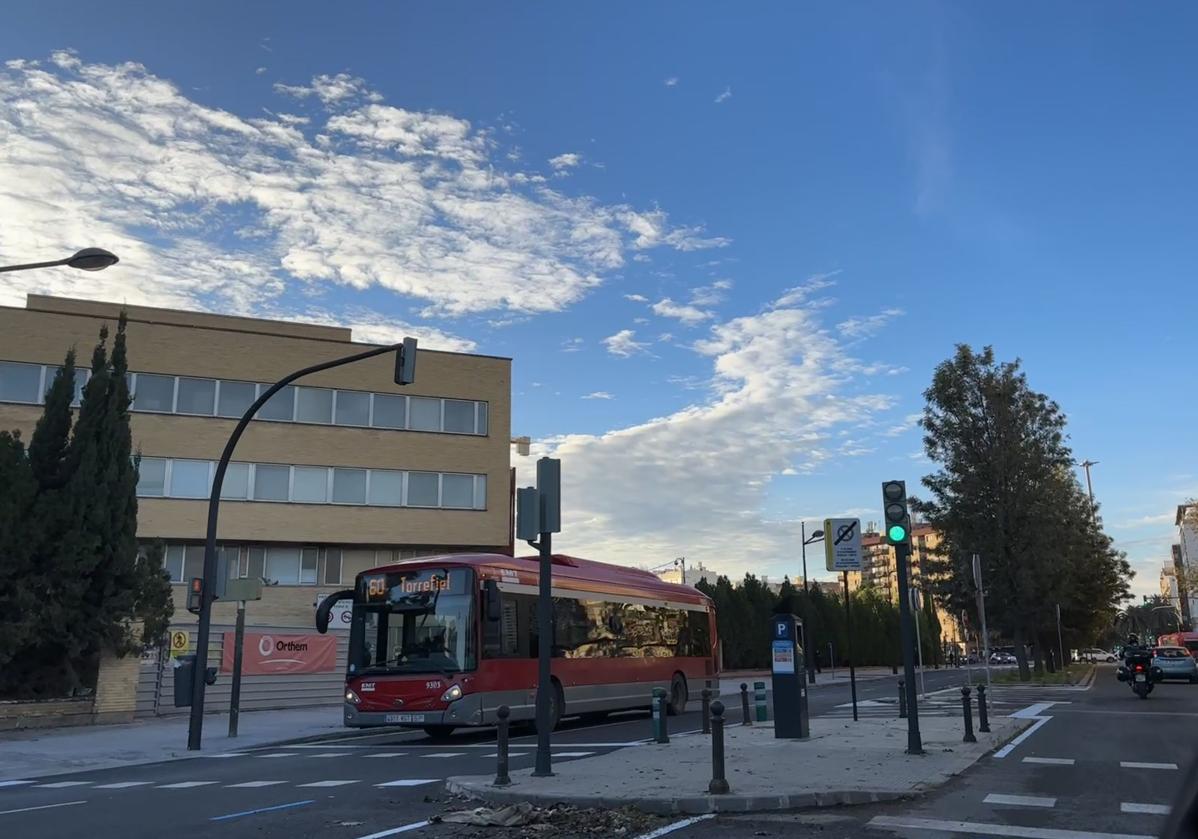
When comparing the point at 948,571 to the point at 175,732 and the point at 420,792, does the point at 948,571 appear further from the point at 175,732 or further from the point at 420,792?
the point at 420,792

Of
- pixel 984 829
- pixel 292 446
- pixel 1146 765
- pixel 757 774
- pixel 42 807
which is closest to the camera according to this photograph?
pixel 984 829

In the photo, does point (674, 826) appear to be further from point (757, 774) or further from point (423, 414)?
point (423, 414)

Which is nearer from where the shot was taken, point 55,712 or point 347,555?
point 55,712

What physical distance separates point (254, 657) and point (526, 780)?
18.4m

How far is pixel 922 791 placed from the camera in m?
10.4

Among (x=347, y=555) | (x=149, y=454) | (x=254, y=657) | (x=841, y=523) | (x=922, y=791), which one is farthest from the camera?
(x=347, y=555)

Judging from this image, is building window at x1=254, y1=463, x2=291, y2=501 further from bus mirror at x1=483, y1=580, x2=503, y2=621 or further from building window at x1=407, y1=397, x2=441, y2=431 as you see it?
bus mirror at x1=483, y1=580, x2=503, y2=621

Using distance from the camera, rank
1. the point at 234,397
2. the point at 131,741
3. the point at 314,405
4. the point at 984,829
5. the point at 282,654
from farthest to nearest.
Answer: the point at 314,405 < the point at 234,397 < the point at 282,654 < the point at 131,741 < the point at 984,829

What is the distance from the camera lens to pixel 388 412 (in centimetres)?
4088

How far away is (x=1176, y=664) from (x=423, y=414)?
106ft

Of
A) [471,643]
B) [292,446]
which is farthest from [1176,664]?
[292,446]

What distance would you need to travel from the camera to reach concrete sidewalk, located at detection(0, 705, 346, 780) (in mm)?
15508

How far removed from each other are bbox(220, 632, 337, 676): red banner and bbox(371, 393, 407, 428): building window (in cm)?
1292

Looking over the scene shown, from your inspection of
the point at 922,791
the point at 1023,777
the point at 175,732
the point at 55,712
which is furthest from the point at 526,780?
the point at 55,712
